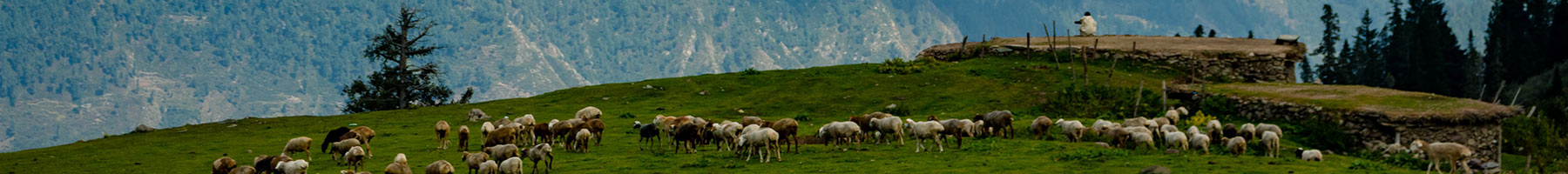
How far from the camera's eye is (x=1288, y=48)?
60.6m

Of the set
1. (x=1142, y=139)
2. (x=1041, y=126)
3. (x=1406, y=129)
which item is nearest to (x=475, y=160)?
(x=1142, y=139)

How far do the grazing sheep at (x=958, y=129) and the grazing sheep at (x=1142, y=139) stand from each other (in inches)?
143

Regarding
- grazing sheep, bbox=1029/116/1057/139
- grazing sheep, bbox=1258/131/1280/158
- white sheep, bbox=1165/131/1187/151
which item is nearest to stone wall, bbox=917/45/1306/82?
grazing sheep, bbox=1029/116/1057/139

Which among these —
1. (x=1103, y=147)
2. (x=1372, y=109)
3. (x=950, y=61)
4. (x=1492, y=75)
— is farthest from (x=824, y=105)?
(x=1492, y=75)

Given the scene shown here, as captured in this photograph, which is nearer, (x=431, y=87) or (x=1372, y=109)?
(x=1372, y=109)

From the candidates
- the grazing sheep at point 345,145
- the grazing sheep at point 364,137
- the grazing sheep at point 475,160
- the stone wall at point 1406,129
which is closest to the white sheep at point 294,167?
the grazing sheep at point 475,160

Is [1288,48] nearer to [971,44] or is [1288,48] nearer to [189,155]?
[971,44]

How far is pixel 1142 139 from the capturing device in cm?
2986

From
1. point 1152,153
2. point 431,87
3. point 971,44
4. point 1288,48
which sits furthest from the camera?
point 431,87

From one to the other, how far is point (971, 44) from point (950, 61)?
326 cm

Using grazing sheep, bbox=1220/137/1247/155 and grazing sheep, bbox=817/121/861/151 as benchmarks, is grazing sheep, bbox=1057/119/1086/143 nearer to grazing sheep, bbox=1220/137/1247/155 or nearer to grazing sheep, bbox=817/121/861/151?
grazing sheep, bbox=1220/137/1247/155

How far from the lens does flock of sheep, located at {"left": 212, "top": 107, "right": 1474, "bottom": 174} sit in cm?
2662

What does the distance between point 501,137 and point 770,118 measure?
1634 cm

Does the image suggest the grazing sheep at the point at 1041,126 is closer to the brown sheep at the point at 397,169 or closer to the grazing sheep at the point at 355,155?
the brown sheep at the point at 397,169
